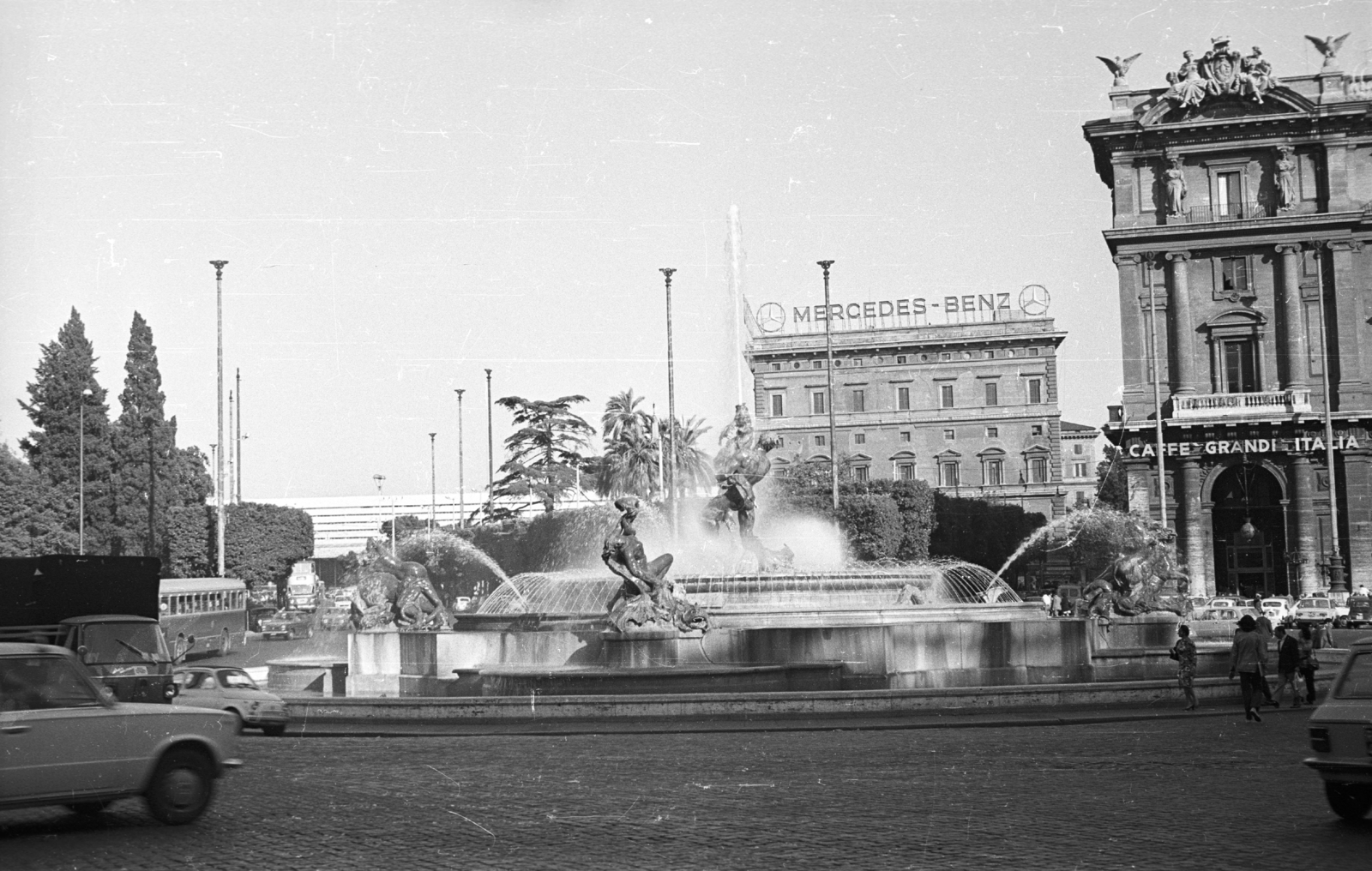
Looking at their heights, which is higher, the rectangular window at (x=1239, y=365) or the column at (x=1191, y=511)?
the rectangular window at (x=1239, y=365)

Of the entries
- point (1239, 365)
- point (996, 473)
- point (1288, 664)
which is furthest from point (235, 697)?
point (996, 473)

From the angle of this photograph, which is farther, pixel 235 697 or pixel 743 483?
pixel 743 483

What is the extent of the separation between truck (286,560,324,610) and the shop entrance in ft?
173

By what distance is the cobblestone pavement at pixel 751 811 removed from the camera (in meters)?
10.2

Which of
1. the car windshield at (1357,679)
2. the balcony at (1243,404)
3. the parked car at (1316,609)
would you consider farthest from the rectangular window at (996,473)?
the car windshield at (1357,679)

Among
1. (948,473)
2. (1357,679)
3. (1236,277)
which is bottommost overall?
(1357,679)

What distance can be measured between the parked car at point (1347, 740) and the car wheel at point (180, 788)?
8.44 m

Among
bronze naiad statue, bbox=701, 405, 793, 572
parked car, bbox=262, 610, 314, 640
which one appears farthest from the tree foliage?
bronze naiad statue, bbox=701, 405, 793, 572

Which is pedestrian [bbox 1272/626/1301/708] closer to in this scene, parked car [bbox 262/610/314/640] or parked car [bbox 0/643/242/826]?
parked car [bbox 0/643/242/826]

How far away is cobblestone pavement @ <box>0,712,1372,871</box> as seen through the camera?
1021cm

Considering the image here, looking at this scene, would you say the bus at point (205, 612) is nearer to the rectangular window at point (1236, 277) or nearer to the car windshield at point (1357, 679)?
the car windshield at point (1357, 679)

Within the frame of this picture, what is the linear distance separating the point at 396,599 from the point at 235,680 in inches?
294

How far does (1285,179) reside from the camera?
241 feet

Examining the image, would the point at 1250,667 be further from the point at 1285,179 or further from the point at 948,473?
the point at 948,473
